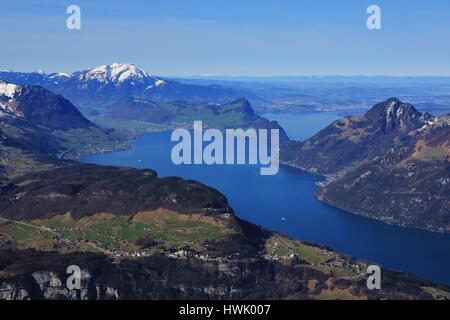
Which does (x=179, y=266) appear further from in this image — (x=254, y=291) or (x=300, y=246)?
(x=300, y=246)

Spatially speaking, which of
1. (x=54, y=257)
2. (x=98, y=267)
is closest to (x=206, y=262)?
(x=98, y=267)

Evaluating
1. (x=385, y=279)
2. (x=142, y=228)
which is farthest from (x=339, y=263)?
(x=142, y=228)
